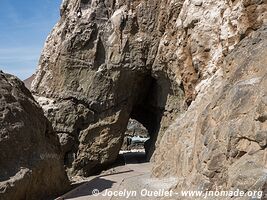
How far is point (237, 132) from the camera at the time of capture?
318 inches

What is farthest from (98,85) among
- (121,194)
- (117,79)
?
(121,194)

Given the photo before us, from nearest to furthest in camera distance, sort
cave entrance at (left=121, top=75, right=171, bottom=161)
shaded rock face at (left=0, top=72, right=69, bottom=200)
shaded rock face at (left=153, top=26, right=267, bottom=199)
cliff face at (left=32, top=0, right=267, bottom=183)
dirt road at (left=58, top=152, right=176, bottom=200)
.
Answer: shaded rock face at (left=153, top=26, right=267, bottom=199) → dirt road at (left=58, top=152, right=176, bottom=200) → shaded rock face at (left=0, top=72, right=69, bottom=200) → cliff face at (left=32, top=0, right=267, bottom=183) → cave entrance at (left=121, top=75, right=171, bottom=161)

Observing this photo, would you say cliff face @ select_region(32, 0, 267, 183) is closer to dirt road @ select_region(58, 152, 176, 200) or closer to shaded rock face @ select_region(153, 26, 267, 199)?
dirt road @ select_region(58, 152, 176, 200)

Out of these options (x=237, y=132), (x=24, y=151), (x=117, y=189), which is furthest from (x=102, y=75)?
(x=237, y=132)

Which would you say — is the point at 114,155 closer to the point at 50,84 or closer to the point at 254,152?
the point at 50,84

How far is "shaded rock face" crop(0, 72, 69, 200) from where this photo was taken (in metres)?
12.0

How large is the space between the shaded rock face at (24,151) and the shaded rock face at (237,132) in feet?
16.3

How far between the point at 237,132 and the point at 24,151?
7.60m

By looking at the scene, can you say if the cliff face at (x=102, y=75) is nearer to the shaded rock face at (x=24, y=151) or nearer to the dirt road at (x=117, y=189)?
the dirt road at (x=117, y=189)

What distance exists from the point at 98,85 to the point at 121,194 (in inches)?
466

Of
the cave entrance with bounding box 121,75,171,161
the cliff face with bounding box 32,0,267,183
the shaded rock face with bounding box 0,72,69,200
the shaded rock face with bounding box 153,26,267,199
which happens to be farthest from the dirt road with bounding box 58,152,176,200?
the cave entrance with bounding box 121,75,171,161

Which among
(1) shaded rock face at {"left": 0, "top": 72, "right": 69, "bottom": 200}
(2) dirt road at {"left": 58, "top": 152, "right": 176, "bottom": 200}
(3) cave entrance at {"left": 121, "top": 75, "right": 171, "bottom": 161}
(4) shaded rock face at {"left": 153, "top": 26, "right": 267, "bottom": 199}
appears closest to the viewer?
(4) shaded rock face at {"left": 153, "top": 26, "right": 267, "bottom": 199}

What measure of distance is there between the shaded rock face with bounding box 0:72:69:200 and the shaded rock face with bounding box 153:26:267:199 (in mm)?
4969

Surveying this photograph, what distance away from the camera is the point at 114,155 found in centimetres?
2378
